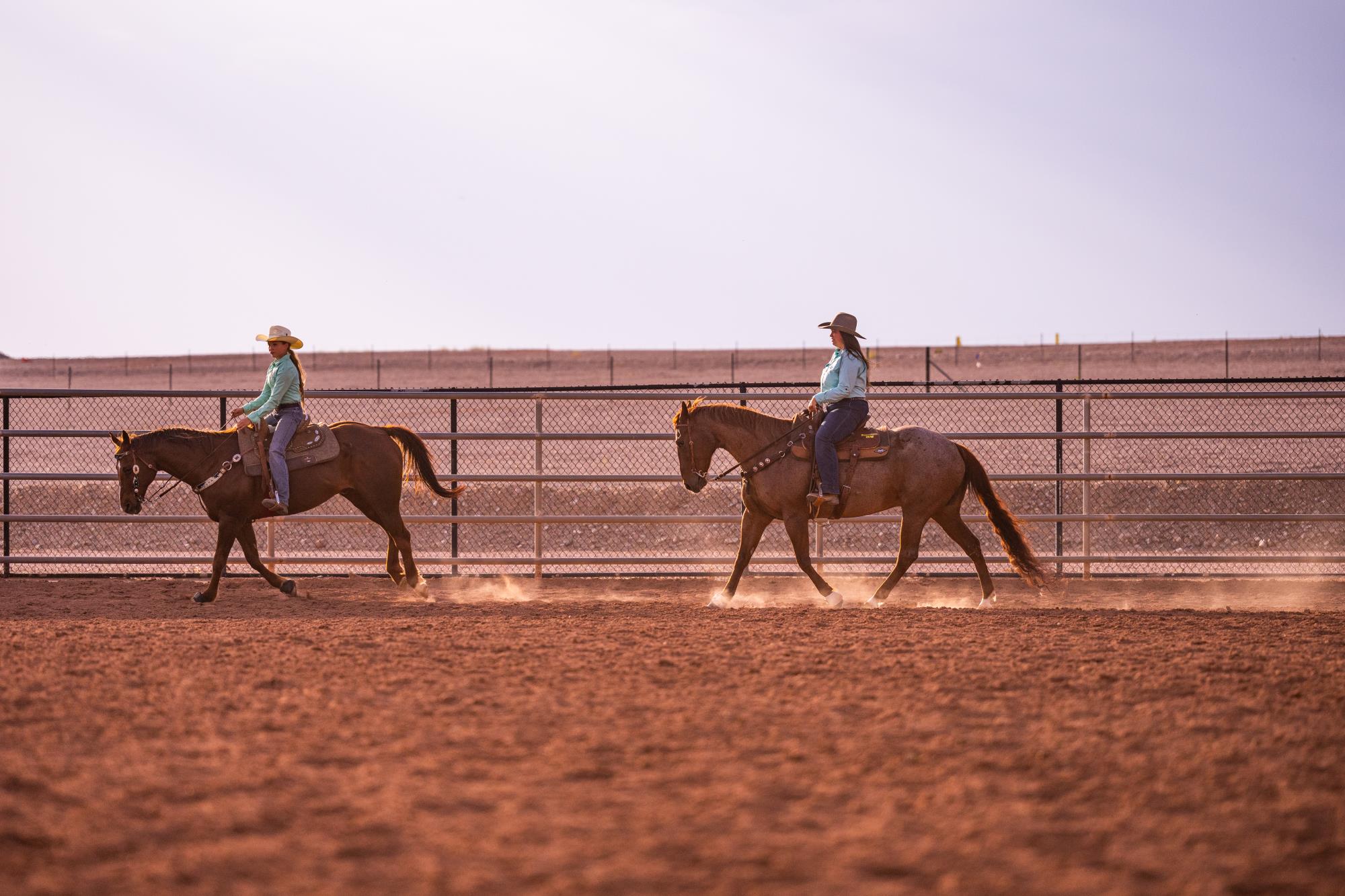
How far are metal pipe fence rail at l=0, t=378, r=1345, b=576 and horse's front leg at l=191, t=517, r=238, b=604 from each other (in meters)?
1.10

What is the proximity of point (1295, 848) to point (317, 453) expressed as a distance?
8143mm

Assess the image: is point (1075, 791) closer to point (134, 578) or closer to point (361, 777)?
point (361, 777)

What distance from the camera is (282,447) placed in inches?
384

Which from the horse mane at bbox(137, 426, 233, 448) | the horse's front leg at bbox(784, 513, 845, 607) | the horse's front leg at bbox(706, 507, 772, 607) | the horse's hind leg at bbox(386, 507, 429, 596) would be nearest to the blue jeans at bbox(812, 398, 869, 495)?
the horse's front leg at bbox(784, 513, 845, 607)

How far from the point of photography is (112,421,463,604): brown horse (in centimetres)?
977

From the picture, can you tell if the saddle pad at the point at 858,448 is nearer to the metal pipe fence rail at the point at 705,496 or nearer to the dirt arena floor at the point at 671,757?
the metal pipe fence rail at the point at 705,496

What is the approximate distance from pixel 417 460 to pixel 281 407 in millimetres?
1217

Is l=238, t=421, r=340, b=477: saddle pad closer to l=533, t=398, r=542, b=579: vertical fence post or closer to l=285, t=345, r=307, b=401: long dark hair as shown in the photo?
l=285, t=345, r=307, b=401: long dark hair

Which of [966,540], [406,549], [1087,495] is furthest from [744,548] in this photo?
[1087,495]

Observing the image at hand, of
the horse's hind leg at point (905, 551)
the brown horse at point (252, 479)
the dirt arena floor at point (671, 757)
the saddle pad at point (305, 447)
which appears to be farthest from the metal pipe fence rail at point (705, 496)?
the dirt arena floor at point (671, 757)

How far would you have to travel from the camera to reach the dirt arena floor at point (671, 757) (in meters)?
3.30

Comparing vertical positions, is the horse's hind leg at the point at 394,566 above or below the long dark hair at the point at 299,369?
below

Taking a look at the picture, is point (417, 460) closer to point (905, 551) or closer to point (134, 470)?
point (134, 470)

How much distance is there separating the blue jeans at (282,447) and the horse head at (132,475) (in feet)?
3.43
